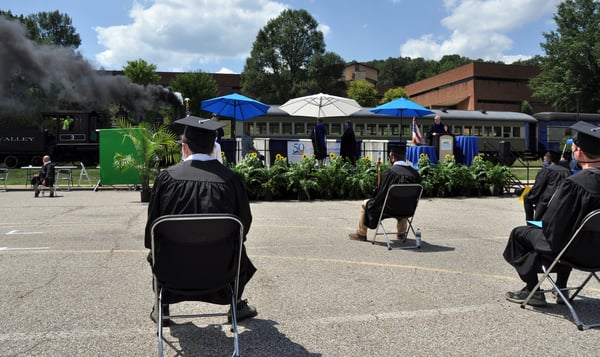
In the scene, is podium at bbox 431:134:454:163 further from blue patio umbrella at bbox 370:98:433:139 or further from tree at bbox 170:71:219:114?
tree at bbox 170:71:219:114

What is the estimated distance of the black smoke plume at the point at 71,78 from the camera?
3681 centimetres

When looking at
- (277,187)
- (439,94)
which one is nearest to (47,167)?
(277,187)

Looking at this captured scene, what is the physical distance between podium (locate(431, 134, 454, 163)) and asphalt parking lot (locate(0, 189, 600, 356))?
10168mm

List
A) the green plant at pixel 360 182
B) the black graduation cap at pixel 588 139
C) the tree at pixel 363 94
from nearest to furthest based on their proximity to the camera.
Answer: the black graduation cap at pixel 588 139 < the green plant at pixel 360 182 < the tree at pixel 363 94

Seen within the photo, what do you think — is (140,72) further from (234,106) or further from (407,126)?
(234,106)

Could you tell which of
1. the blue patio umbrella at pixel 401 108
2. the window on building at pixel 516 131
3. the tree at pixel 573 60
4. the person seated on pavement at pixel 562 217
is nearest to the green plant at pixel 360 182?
the blue patio umbrella at pixel 401 108

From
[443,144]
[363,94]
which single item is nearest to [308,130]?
[443,144]

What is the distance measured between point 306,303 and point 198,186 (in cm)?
179

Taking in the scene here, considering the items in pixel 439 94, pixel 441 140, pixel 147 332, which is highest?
pixel 439 94

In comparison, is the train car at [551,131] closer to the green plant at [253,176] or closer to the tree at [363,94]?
the green plant at [253,176]

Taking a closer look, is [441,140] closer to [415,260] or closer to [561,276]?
[415,260]

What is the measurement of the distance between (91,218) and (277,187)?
5.19 metres

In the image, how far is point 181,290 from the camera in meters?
3.18

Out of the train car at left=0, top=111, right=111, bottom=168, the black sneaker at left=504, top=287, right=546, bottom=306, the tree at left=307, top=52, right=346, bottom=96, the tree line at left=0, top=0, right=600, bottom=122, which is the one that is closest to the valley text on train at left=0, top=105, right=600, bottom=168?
the train car at left=0, top=111, right=111, bottom=168
